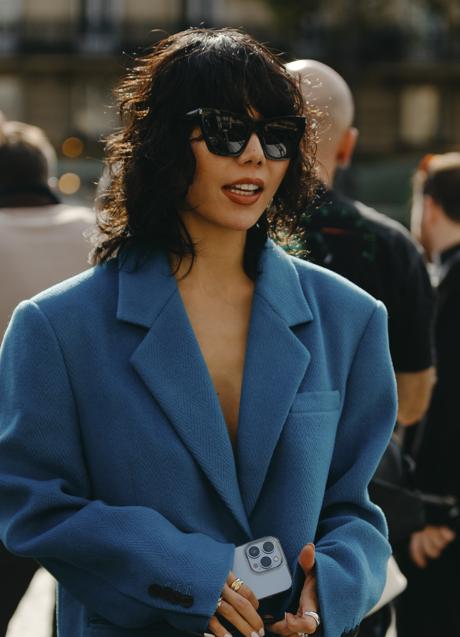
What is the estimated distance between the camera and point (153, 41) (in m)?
41.6

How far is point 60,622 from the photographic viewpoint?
2.75m

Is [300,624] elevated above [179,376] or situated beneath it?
situated beneath

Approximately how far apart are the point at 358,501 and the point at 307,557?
0.22 m

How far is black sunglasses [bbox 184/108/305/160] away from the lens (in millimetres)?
2611

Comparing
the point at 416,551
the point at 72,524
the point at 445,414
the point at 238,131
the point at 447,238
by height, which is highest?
the point at 238,131

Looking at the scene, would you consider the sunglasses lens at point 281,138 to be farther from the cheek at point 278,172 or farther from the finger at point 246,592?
the finger at point 246,592

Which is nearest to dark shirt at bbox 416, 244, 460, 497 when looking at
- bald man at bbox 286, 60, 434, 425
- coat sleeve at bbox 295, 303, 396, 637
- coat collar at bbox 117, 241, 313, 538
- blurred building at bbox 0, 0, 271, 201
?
bald man at bbox 286, 60, 434, 425

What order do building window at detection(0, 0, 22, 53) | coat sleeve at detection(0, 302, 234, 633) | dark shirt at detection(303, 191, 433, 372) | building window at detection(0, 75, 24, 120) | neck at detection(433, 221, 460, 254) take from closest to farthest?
1. coat sleeve at detection(0, 302, 234, 633)
2. dark shirt at detection(303, 191, 433, 372)
3. neck at detection(433, 221, 460, 254)
4. building window at detection(0, 75, 24, 120)
5. building window at detection(0, 0, 22, 53)

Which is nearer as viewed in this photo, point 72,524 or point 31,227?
point 72,524

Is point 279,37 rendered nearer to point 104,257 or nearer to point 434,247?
point 434,247

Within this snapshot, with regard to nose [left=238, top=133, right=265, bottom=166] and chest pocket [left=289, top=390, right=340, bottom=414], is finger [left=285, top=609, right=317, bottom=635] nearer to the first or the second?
chest pocket [left=289, top=390, right=340, bottom=414]

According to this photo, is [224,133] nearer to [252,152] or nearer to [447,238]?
[252,152]

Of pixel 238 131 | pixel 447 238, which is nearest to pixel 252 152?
pixel 238 131

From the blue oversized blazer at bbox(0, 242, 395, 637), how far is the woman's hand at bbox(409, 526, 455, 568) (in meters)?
2.18
